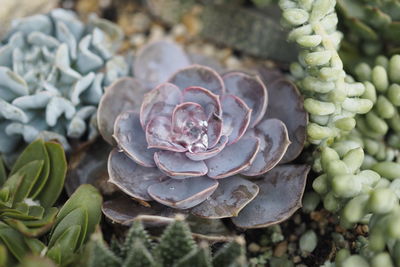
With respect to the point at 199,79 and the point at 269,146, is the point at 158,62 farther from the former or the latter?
the point at 269,146

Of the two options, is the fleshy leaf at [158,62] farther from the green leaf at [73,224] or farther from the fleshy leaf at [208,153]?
the green leaf at [73,224]

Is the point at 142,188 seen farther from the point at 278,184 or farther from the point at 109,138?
the point at 278,184

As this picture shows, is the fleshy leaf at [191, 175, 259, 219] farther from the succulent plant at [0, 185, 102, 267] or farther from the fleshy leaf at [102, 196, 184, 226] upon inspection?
the succulent plant at [0, 185, 102, 267]

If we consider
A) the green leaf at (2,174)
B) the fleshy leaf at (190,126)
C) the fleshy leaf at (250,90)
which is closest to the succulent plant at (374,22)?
the fleshy leaf at (250,90)

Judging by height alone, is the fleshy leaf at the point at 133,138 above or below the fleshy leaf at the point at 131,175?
above

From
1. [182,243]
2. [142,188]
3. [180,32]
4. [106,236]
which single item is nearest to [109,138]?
[142,188]

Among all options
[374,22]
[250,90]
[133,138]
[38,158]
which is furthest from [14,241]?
[374,22]
